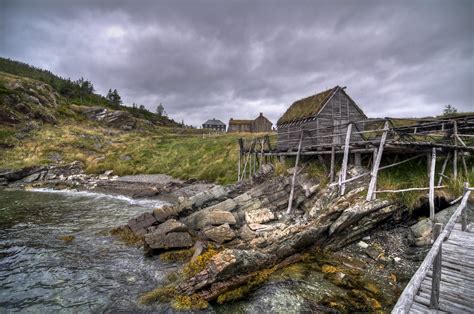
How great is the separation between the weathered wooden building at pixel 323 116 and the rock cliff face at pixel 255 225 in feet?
24.9

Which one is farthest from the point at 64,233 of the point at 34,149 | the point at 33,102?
the point at 33,102

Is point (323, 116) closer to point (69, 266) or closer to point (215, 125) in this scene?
point (69, 266)

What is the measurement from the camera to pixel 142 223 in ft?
50.8

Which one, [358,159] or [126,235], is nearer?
[126,235]

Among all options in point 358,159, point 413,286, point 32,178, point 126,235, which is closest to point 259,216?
point 358,159

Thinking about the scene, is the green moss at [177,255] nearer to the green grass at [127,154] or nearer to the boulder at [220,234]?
the boulder at [220,234]

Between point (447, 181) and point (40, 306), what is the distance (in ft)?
60.8

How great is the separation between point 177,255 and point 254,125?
6391cm

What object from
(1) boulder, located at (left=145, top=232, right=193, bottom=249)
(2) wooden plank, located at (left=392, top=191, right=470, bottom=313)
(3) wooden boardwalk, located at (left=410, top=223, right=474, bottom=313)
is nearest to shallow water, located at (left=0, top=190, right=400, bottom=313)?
(1) boulder, located at (left=145, top=232, right=193, bottom=249)

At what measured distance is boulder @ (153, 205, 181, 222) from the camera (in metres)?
15.9

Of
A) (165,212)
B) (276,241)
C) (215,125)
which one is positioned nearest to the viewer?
(276,241)

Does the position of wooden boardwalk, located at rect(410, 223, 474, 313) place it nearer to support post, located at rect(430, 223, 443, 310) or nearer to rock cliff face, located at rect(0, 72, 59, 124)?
support post, located at rect(430, 223, 443, 310)

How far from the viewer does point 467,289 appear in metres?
5.28

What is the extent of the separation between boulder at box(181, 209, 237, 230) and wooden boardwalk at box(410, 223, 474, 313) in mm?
10060
